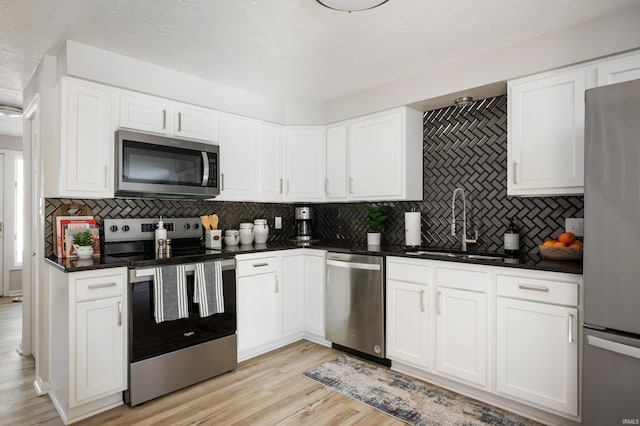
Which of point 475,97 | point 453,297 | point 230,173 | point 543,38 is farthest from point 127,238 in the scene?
point 543,38

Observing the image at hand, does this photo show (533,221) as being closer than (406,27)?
No

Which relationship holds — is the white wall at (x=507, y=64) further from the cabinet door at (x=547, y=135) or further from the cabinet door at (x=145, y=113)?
the cabinet door at (x=145, y=113)

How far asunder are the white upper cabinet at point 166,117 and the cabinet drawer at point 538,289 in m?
2.63

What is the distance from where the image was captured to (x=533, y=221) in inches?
108

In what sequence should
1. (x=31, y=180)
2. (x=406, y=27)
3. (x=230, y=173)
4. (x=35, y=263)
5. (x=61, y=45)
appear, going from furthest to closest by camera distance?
(x=230, y=173)
(x=31, y=180)
(x=35, y=263)
(x=61, y=45)
(x=406, y=27)

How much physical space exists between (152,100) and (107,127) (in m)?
0.42

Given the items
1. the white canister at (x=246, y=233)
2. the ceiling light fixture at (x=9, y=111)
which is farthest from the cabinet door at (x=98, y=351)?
the ceiling light fixture at (x=9, y=111)

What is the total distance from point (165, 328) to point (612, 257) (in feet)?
8.81

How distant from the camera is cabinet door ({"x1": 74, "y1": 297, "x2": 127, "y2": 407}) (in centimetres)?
222

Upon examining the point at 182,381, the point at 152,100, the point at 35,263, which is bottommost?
the point at 182,381

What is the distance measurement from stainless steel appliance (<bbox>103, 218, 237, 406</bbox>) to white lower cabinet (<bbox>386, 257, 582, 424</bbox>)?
1.34m

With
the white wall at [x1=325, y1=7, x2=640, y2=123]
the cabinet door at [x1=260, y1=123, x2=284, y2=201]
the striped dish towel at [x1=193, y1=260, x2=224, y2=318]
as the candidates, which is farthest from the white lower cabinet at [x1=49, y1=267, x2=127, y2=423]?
the white wall at [x1=325, y1=7, x2=640, y2=123]

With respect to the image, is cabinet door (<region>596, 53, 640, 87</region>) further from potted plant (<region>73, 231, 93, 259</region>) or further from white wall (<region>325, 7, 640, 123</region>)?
potted plant (<region>73, 231, 93, 259</region>)

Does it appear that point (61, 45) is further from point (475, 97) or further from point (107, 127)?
point (475, 97)
